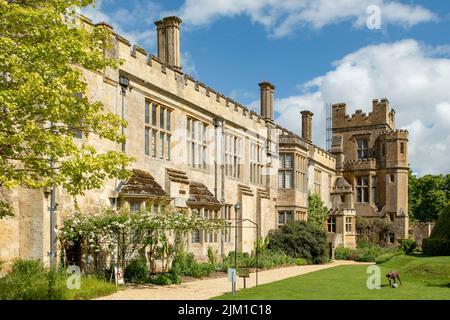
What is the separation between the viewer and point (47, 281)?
40.9ft

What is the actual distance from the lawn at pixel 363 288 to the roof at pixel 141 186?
514cm

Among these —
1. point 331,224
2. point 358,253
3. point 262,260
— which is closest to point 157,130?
point 262,260

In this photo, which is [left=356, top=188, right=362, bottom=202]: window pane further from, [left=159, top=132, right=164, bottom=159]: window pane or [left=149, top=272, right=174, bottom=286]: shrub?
[left=149, top=272, right=174, bottom=286]: shrub

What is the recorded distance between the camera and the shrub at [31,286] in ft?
37.5

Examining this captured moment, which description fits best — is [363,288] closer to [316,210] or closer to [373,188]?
[316,210]

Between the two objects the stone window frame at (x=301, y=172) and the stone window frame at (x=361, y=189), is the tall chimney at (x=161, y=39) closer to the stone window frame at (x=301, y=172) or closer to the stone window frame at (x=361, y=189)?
the stone window frame at (x=301, y=172)

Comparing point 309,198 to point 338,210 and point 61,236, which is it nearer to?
point 338,210

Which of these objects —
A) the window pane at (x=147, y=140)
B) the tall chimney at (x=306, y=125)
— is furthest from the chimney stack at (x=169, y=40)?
the tall chimney at (x=306, y=125)

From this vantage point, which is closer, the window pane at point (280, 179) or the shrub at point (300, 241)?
the shrub at point (300, 241)

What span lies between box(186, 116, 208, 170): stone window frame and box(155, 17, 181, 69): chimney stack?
8.35 ft

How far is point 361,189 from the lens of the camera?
46812mm
